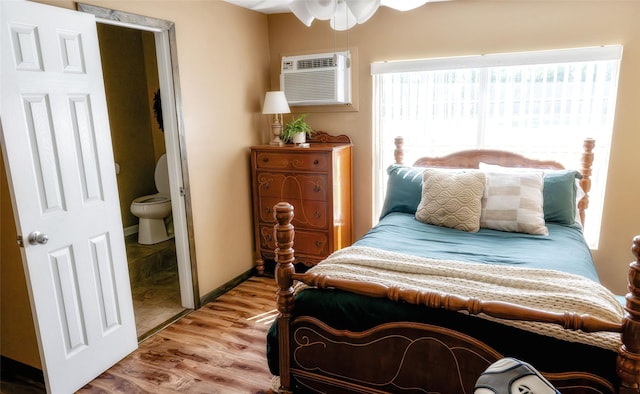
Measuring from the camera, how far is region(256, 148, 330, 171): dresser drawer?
10.5 ft

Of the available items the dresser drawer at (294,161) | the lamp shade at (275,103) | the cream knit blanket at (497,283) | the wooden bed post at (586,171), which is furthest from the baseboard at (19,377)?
the wooden bed post at (586,171)

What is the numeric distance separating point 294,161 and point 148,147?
6.56 feet

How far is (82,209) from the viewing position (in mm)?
2127

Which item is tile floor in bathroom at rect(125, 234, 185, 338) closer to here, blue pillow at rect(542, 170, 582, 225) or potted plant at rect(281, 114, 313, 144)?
potted plant at rect(281, 114, 313, 144)

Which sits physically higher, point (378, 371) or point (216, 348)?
point (378, 371)

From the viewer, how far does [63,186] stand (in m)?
2.02

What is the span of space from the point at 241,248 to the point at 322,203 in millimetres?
874

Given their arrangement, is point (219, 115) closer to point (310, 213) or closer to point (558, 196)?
point (310, 213)

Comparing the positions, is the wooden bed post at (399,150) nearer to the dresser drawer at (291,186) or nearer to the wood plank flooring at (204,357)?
the dresser drawer at (291,186)

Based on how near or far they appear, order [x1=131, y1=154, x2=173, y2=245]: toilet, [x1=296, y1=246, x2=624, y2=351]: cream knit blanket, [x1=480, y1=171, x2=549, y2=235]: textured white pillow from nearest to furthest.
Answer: [x1=296, y1=246, x2=624, y2=351]: cream knit blanket → [x1=480, y1=171, x2=549, y2=235]: textured white pillow → [x1=131, y1=154, x2=173, y2=245]: toilet

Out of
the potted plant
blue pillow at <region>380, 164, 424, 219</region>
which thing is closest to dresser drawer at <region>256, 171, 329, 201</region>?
the potted plant

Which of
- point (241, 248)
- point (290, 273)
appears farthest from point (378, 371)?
point (241, 248)

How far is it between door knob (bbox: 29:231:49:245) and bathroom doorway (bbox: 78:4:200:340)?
101 cm

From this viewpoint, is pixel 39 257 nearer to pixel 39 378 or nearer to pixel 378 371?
pixel 39 378
